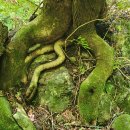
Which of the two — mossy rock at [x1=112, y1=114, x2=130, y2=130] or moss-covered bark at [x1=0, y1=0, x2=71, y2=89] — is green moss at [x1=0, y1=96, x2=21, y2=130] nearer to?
moss-covered bark at [x1=0, y1=0, x2=71, y2=89]

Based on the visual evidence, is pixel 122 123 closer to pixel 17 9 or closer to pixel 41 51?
pixel 41 51

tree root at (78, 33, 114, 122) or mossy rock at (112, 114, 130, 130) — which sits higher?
tree root at (78, 33, 114, 122)

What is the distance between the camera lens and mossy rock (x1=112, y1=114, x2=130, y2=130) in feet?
18.8

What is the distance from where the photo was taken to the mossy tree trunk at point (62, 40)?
616 centimetres

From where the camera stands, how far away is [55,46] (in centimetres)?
665

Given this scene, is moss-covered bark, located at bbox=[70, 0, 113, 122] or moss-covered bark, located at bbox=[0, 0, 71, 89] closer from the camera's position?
moss-covered bark, located at bbox=[70, 0, 113, 122]

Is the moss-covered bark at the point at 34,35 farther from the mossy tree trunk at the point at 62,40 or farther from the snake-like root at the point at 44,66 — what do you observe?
the snake-like root at the point at 44,66

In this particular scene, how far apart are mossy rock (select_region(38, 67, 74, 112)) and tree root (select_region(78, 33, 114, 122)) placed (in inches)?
13.4

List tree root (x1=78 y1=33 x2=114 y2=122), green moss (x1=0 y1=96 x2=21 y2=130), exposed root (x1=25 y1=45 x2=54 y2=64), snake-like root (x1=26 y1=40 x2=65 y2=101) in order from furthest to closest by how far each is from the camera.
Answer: exposed root (x1=25 y1=45 x2=54 y2=64)
snake-like root (x1=26 y1=40 x2=65 y2=101)
tree root (x1=78 y1=33 x2=114 y2=122)
green moss (x1=0 y1=96 x2=21 y2=130)

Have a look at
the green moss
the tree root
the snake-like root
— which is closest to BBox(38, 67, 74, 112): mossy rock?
the snake-like root

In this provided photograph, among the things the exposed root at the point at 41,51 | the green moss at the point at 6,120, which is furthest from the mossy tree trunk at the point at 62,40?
the green moss at the point at 6,120

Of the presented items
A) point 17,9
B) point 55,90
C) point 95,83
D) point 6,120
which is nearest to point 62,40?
point 55,90

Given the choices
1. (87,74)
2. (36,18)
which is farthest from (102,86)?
(36,18)

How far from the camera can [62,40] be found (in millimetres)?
6742
